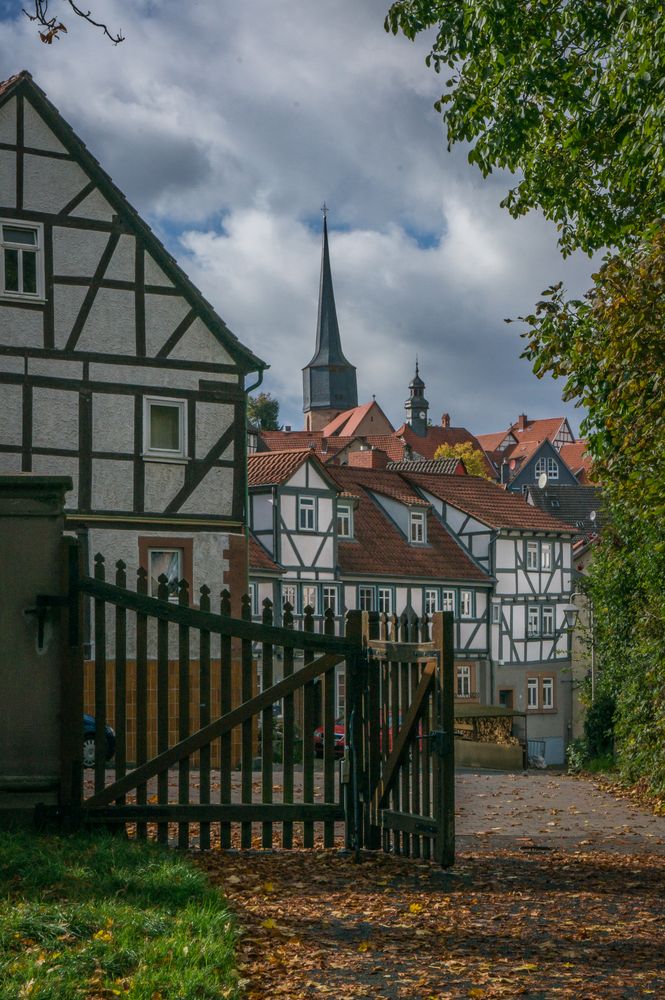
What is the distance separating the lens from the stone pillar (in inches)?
330

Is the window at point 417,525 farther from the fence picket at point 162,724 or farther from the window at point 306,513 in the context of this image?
the fence picket at point 162,724

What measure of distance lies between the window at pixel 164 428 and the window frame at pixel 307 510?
20.2 meters

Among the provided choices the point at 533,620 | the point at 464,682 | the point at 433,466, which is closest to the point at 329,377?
the point at 433,466

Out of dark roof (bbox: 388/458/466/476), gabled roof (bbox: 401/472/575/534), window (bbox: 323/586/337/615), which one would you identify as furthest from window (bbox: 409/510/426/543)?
dark roof (bbox: 388/458/466/476)

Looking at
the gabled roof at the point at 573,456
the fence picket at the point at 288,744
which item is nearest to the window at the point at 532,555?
the fence picket at the point at 288,744

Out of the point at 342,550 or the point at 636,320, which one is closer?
the point at 636,320

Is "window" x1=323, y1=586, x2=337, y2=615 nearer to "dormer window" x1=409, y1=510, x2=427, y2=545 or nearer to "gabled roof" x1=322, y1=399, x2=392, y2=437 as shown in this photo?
"dormer window" x1=409, y1=510, x2=427, y2=545

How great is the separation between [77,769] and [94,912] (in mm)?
2513

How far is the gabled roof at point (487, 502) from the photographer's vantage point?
183 ft

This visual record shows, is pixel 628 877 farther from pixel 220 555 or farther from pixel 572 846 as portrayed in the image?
pixel 220 555

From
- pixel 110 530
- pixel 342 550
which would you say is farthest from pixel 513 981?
pixel 342 550

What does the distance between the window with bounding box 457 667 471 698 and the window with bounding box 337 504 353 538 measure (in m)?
7.56

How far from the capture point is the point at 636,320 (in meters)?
12.0

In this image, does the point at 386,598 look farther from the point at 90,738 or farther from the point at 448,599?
the point at 90,738
